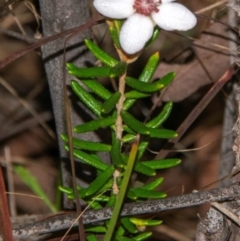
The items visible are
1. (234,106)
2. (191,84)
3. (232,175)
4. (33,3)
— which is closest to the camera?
(232,175)

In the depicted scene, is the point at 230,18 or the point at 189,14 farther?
the point at 230,18

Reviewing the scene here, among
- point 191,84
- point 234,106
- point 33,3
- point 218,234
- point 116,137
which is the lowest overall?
point 218,234

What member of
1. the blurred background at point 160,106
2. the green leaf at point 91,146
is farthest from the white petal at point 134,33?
the blurred background at point 160,106

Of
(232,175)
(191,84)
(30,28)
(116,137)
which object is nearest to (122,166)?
(116,137)

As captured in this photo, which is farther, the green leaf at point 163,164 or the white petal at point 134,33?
the green leaf at point 163,164

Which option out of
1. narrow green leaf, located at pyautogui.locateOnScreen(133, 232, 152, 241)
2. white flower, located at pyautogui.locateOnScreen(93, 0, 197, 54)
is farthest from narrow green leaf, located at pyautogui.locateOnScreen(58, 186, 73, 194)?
white flower, located at pyautogui.locateOnScreen(93, 0, 197, 54)

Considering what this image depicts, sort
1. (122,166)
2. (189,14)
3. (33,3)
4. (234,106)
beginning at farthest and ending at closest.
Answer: (234,106) < (33,3) < (122,166) < (189,14)

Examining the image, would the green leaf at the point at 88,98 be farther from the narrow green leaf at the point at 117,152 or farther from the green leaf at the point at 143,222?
the green leaf at the point at 143,222

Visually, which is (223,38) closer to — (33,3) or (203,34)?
(203,34)
